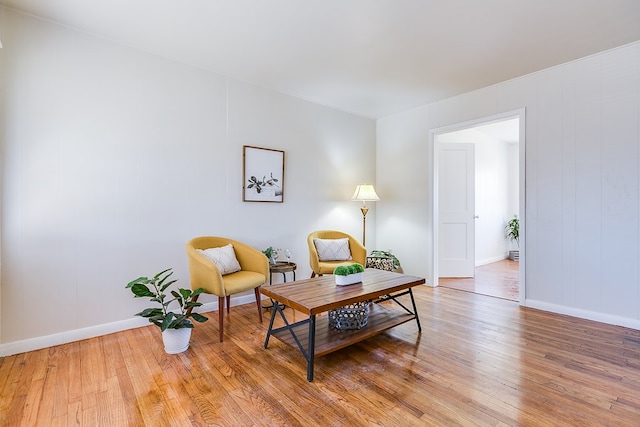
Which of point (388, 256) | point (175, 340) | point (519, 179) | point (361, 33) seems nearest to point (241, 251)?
point (175, 340)

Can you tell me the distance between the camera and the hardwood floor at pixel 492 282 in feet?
12.7

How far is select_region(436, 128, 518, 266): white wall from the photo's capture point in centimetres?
576

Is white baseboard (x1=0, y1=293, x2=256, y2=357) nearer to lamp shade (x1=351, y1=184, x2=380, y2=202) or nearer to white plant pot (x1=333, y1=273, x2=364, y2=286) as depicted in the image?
white plant pot (x1=333, y1=273, x2=364, y2=286)

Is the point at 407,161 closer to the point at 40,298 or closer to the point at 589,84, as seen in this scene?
the point at 589,84

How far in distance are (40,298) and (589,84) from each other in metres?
5.23

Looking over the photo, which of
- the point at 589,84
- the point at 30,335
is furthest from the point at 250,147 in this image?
the point at 589,84

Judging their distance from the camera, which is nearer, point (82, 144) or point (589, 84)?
point (82, 144)

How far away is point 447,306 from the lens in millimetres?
3332

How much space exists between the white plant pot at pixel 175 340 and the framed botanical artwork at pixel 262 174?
1.61m

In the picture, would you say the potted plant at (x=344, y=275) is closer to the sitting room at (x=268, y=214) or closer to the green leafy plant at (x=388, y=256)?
the sitting room at (x=268, y=214)

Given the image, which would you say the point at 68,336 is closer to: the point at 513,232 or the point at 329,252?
the point at 329,252

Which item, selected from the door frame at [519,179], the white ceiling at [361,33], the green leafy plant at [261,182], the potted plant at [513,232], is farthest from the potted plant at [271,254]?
the potted plant at [513,232]

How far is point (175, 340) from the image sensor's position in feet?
7.37

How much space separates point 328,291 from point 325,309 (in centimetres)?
37
